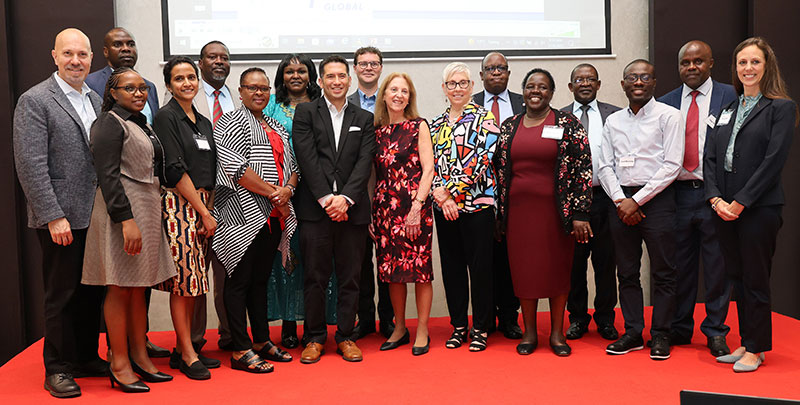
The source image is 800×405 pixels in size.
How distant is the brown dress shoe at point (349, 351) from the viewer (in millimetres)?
3725

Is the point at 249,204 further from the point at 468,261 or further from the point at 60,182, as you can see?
the point at 468,261

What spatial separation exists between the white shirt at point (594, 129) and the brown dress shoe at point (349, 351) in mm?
1833

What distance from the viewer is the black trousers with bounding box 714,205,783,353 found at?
337cm

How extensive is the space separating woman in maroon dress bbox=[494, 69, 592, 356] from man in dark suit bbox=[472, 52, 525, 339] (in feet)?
1.20

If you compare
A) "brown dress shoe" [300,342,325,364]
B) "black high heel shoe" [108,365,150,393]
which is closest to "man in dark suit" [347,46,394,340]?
"brown dress shoe" [300,342,325,364]

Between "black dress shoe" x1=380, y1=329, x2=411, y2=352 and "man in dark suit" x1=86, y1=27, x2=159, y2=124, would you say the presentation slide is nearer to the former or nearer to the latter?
"man in dark suit" x1=86, y1=27, x2=159, y2=124

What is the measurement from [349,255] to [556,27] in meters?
2.98

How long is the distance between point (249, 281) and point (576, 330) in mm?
2162

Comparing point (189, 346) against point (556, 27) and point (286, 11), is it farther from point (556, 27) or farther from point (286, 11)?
point (556, 27)

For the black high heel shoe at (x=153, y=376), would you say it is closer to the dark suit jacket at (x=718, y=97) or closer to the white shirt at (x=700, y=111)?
the white shirt at (x=700, y=111)

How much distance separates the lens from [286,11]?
5.22 meters

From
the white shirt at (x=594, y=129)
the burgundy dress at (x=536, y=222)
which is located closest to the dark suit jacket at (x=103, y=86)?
the burgundy dress at (x=536, y=222)

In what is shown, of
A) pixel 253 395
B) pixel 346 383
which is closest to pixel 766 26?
pixel 346 383

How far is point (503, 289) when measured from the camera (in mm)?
4301
